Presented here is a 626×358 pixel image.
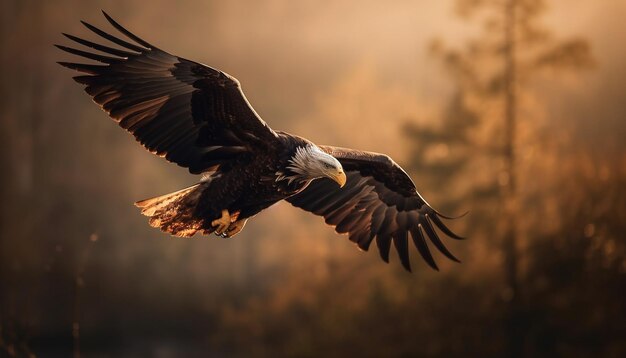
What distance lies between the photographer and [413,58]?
2100cm

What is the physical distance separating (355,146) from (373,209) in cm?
1038

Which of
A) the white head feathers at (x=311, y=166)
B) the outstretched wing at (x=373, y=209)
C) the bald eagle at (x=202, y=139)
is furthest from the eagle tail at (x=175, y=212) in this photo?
the outstretched wing at (x=373, y=209)

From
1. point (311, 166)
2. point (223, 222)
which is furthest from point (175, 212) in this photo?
point (311, 166)

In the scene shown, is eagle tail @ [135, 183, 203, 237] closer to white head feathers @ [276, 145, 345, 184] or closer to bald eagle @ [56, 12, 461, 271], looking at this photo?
bald eagle @ [56, 12, 461, 271]

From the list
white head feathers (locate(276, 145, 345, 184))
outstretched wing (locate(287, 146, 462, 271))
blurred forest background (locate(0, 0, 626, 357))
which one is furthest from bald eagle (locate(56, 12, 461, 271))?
blurred forest background (locate(0, 0, 626, 357))

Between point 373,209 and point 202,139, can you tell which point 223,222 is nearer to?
point 202,139

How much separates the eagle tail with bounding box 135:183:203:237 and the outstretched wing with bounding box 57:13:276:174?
9.1 inches

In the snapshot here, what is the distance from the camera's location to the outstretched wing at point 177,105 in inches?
210

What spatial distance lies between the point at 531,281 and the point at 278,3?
13.0 metres

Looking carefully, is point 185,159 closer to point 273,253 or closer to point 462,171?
point 462,171

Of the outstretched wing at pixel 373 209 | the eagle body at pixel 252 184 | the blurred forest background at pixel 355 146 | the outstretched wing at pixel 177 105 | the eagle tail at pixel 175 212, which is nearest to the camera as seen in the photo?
the outstretched wing at pixel 177 105

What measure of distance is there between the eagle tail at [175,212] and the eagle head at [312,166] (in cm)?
73

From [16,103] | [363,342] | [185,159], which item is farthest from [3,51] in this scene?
[185,159]

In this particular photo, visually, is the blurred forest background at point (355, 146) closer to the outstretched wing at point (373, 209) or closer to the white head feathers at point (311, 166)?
the outstretched wing at point (373, 209)
